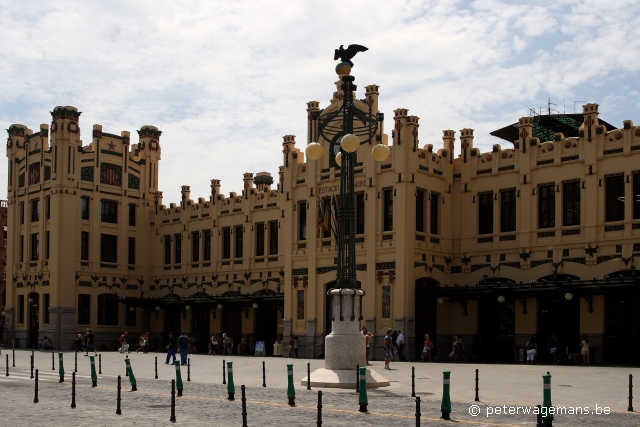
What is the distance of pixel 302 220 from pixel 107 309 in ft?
60.8

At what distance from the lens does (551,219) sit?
40531 millimetres

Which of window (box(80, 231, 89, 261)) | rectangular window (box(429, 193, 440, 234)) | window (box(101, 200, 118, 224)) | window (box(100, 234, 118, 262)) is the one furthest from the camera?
window (box(101, 200, 118, 224))

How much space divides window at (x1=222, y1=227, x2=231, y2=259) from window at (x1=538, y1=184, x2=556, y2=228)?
21653mm

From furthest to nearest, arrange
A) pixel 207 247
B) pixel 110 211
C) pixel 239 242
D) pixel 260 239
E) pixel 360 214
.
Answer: pixel 110 211 < pixel 207 247 < pixel 239 242 < pixel 260 239 < pixel 360 214

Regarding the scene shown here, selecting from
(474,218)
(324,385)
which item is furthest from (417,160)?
(324,385)

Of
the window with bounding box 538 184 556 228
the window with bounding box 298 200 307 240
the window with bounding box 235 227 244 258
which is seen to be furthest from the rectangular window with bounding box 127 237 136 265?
the window with bounding box 538 184 556 228

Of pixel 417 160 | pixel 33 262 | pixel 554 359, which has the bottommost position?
pixel 554 359

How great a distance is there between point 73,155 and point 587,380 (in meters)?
39.8

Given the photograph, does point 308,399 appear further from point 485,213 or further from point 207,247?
point 207,247

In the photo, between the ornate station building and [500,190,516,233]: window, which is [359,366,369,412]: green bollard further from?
[500,190,516,233]: window

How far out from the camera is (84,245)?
5809 cm

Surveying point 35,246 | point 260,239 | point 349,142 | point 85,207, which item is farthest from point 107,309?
point 349,142

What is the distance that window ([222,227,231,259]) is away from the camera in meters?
55.7

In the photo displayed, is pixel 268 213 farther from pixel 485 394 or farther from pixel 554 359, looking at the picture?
pixel 485 394
